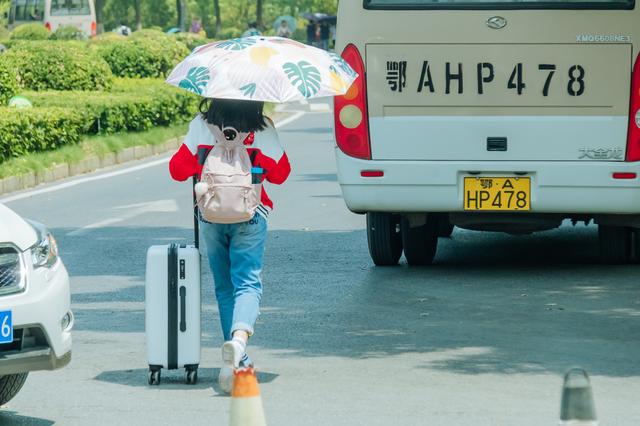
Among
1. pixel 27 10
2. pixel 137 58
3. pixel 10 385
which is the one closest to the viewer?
pixel 10 385

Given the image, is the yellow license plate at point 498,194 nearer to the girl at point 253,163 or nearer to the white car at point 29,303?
the girl at point 253,163

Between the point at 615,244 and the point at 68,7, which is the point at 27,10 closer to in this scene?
the point at 68,7

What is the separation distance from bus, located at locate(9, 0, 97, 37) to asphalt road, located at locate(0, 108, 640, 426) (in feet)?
150

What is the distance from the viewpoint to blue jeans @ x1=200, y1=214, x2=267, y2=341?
7.94 m

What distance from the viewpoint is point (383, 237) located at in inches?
479

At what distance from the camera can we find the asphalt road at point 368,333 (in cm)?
751

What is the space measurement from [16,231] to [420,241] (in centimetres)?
572

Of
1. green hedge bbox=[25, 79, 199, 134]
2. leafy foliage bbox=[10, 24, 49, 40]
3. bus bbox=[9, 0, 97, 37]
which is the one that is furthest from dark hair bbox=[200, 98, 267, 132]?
bus bbox=[9, 0, 97, 37]

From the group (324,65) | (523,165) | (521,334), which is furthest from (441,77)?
(324,65)

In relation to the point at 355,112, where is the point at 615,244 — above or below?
below

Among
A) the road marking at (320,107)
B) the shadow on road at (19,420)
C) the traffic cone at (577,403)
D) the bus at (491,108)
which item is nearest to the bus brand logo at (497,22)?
the bus at (491,108)

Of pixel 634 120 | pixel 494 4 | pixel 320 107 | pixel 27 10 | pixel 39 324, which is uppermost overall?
pixel 494 4

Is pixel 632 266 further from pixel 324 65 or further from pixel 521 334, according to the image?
pixel 324 65

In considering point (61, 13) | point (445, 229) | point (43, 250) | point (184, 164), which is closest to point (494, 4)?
point (445, 229)
